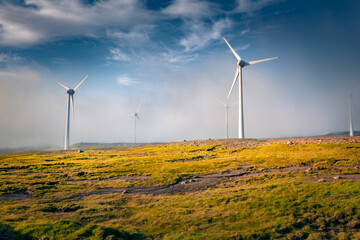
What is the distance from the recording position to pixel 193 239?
21.2m

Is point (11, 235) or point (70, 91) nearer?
point (11, 235)

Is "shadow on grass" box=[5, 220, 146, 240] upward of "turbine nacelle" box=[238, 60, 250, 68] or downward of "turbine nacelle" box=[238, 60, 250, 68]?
downward

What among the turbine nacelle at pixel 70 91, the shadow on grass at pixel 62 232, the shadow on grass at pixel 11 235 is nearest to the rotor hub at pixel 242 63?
the shadow on grass at pixel 62 232

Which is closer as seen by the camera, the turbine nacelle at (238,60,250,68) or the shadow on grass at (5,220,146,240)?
the shadow on grass at (5,220,146,240)

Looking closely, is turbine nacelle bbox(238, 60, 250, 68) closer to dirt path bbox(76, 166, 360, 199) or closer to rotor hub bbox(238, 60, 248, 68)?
rotor hub bbox(238, 60, 248, 68)

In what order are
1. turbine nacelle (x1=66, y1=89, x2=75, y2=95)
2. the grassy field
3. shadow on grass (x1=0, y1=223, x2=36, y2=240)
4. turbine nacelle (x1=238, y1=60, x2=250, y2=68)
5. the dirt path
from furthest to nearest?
turbine nacelle (x1=66, y1=89, x2=75, y2=95) < turbine nacelle (x1=238, y1=60, x2=250, y2=68) < the dirt path < the grassy field < shadow on grass (x1=0, y1=223, x2=36, y2=240)

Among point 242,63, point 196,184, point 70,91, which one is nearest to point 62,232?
point 196,184

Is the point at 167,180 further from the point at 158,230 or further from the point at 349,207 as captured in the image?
the point at 349,207

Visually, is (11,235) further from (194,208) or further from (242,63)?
(242,63)

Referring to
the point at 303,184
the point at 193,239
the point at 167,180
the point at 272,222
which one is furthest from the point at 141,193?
the point at 303,184

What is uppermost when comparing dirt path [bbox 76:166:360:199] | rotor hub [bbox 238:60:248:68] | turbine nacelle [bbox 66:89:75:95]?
rotor hub [bbox 238:60:248:68]

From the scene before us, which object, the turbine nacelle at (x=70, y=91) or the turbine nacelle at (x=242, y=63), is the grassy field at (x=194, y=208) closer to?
the turbine nacelle at (x=242, y=63)

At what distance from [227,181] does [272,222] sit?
2047cm

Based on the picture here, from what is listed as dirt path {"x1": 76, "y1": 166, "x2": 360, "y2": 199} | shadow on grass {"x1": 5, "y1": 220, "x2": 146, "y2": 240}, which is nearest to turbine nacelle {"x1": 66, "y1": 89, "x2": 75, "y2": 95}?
dirt path {"x1": 76, "y1": 166, "x2": 360, "y2": 199}
